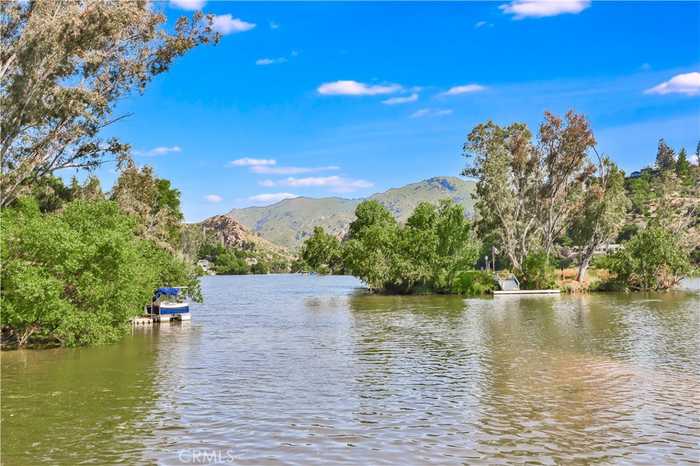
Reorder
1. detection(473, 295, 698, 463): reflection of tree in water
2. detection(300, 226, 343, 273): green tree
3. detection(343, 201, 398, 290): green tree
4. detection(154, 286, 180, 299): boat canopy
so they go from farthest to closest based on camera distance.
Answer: detection(300, 226, 343, 273): green tree < detection(343, 201, 398, 290): green tree < detection(154, 286, 180, 299): boat canopy < detection(473, 295, 698, 463): reflection of tree in water

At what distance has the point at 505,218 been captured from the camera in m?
83.7

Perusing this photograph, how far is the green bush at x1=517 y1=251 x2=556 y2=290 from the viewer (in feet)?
259

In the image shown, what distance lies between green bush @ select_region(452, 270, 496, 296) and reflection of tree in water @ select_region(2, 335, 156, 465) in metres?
56.6

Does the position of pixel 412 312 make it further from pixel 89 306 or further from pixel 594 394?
pixel 594 394

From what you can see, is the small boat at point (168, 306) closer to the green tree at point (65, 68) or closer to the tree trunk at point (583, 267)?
the green tree at point (65, 68)

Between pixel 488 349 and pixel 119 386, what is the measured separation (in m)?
17.8

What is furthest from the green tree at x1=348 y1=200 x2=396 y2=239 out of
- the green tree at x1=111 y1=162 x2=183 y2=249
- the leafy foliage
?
the green tree at x1=111 y1=162 x2=183 y2=249

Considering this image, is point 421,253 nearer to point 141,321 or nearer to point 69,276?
point 141,321

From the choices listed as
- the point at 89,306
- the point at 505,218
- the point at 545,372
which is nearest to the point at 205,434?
the point at 545,372

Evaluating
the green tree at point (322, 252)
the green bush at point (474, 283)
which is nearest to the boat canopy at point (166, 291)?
the green bush at point (474, 283)

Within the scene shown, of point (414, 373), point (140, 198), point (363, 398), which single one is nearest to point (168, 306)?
point (140, 198)

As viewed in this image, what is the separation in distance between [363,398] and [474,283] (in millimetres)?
62985

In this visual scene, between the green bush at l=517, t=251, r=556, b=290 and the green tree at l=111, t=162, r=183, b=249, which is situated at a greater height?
the green tree at l=111, t=162, r=183, b=249

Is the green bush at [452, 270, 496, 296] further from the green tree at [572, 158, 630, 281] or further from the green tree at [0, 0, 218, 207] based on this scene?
the green tree at [0, 0, 218, 207]
